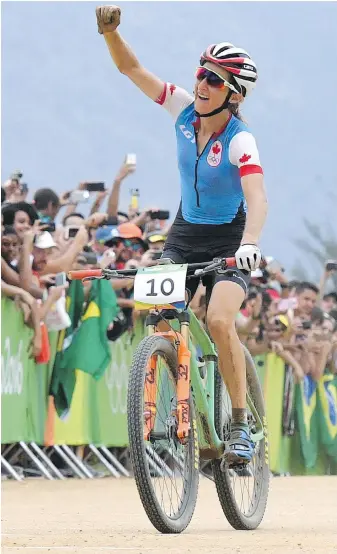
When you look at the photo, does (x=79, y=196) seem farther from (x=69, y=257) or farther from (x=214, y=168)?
(x=214, y=168)

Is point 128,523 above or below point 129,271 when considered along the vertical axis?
below

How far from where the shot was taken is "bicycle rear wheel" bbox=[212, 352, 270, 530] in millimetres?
9672

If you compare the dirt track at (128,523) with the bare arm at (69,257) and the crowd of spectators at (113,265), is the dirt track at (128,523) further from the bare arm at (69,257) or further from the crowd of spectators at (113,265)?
the bare arm at (69,257)

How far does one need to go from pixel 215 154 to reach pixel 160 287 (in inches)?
39.9

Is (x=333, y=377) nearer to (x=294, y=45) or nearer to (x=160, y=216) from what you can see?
(x=160, y=216)

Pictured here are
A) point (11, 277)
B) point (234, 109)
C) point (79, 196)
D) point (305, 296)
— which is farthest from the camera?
point (305, 296)

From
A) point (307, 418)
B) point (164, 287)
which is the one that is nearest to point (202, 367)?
point (164, 287)

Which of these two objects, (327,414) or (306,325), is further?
(327,414)

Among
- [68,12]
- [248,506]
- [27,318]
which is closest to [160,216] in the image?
[27,318]

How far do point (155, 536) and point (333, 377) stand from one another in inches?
553

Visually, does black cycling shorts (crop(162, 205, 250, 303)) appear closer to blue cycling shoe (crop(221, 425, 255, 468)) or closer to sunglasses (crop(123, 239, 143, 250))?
blue cycling shoe (crop(221, 425, 255, 468))

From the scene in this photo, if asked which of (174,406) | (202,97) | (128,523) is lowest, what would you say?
(128,523)

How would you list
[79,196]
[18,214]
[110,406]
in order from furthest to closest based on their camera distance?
[110,406] < [79,196] < [18,214]

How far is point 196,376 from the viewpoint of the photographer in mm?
9305
